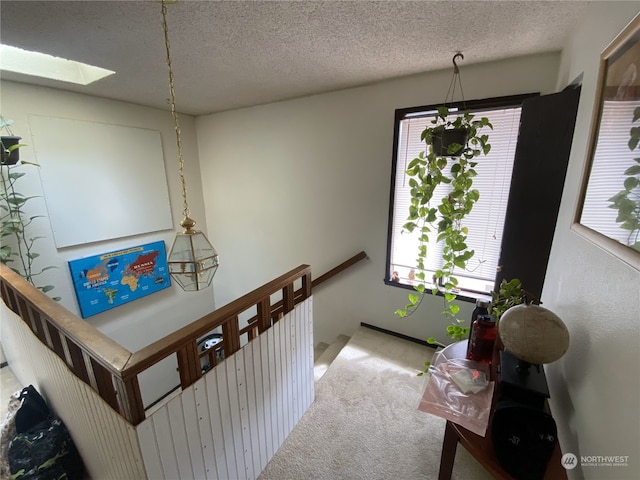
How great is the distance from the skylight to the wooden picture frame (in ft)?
8.51

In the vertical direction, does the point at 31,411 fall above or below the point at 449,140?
below

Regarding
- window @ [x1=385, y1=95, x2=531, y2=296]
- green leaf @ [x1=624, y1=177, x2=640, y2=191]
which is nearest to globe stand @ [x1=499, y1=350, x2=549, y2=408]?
green leaf @ [x1=624, y1=177, x2=640, y2=191]

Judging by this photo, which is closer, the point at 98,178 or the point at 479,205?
the point at 479,205

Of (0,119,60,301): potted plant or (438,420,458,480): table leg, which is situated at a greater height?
(0,119,60,301): potted plant

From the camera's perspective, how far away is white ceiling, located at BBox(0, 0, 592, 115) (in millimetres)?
1115

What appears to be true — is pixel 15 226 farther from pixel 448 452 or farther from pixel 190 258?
pixel 448 452

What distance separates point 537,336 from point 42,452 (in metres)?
2.40

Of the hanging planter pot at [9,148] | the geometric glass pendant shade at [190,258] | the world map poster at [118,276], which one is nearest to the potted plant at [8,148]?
the hanging planter pot at [9,148]

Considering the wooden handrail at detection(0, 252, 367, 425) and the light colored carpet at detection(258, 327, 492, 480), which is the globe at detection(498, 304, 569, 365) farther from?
the wooden handrail at detection(0, 252, 367, 425)

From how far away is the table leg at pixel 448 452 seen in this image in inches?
43.7

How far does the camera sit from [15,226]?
201 cm

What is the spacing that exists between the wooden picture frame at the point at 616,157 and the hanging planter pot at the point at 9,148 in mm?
2919

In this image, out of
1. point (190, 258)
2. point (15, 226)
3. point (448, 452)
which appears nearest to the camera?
point (448, 452)

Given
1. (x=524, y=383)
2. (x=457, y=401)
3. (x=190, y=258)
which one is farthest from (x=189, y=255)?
(x=524, y=383)
